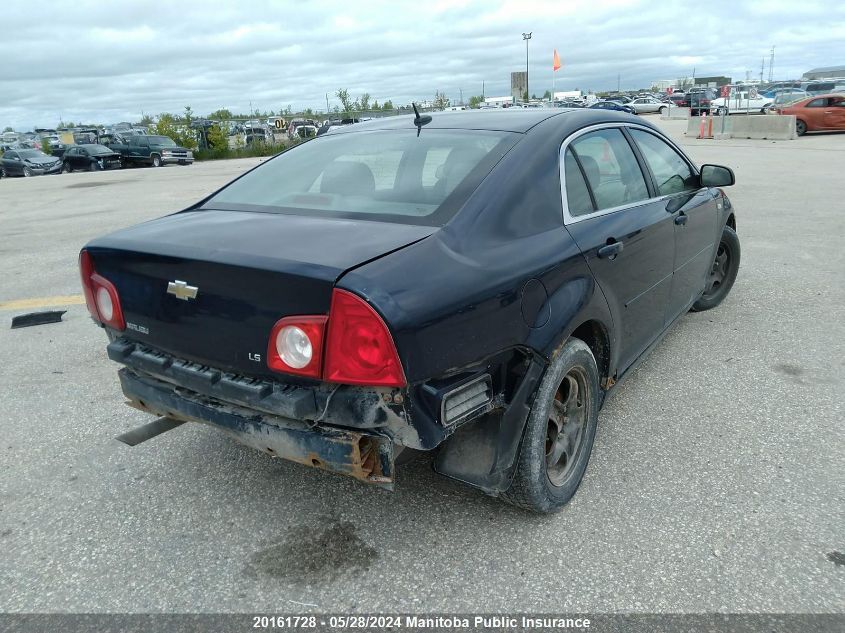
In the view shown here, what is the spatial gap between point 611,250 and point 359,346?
1466mm

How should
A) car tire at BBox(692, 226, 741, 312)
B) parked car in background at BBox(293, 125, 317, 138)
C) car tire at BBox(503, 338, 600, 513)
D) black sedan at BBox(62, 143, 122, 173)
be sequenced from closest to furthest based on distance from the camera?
1. car tire at BBox(503, 338, 600, 513)
2. car tire at BBox(692, 226, 741, 312)
3. black sedan at BBox(62, 143, 122, 173)
4. parked car in background at BBox(293, 125, 317, 138)

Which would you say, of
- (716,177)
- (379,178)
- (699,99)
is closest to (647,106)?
(699,99)

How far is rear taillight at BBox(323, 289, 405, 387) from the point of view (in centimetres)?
203

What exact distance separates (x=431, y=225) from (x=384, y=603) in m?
1.36

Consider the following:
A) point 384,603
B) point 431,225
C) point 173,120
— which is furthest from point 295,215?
point 173,120

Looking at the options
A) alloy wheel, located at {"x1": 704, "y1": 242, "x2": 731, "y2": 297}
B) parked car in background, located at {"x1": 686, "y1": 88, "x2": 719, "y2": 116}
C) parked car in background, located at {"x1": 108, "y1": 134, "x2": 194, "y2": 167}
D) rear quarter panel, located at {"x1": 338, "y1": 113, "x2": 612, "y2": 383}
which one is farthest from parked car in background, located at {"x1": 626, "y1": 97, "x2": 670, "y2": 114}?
rear quarter panel, located at {"x1": 338, "y1": 113, "x2": 612, "y2": 383}

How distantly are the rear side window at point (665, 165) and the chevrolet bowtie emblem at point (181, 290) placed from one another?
103 inches

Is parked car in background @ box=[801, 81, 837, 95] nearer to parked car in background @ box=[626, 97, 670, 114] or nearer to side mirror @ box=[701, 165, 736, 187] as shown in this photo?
parked car in background @ box=[626, 97, 670, 114]

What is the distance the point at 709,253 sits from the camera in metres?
4.64

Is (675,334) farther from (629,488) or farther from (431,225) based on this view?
(431,225)

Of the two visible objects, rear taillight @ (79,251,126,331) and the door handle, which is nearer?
rear taillight @ (79,251,126,331)

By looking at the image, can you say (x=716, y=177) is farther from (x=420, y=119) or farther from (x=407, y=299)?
(x=407, y=299)

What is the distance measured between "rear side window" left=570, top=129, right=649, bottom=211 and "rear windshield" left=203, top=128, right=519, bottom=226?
47cm

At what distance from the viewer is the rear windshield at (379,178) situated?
8.75 feet
